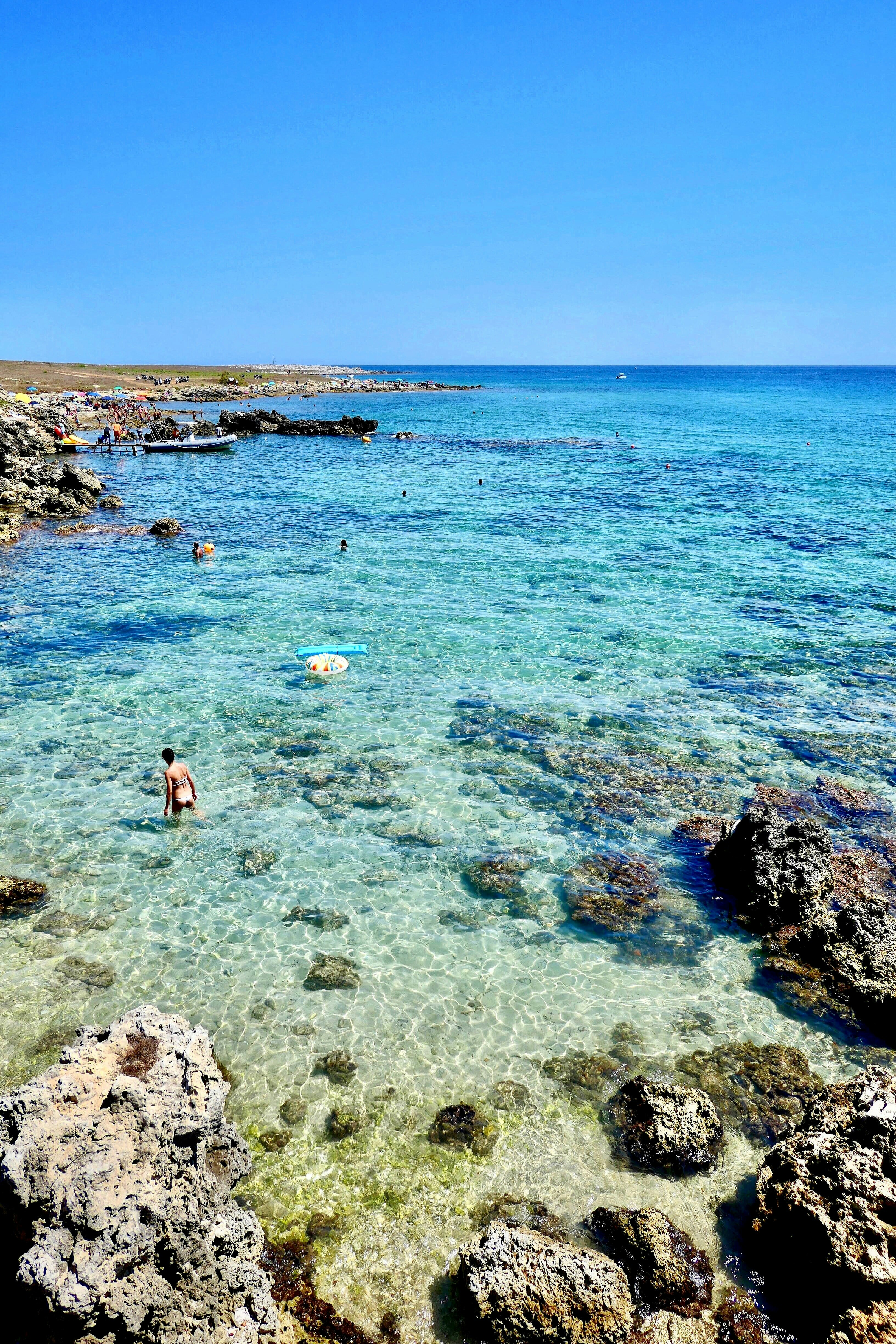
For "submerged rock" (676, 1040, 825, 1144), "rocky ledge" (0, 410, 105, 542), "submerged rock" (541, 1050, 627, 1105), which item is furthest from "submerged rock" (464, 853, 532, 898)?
"rocky ledge" (0, 410, 105, 542)

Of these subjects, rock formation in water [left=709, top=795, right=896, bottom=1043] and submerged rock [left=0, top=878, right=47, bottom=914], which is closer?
rock formation in water [left=709, top=795, right=896, bottom=1043]

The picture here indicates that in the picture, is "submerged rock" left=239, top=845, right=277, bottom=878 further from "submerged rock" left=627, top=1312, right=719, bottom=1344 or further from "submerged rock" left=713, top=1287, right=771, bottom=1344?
"submerged rock" left=713, top=1287, right=771, bottom=1344

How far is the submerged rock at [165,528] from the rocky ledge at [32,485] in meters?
6.11

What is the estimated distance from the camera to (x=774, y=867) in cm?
1149

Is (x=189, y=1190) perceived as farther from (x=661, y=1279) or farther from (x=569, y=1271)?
(x=661, y=1279)

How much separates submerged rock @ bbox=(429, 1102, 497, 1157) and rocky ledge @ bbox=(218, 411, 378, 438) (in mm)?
75016

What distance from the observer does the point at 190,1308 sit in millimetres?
5949

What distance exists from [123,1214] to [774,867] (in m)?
9.47

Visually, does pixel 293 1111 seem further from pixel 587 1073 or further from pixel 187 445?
pixel 187 445

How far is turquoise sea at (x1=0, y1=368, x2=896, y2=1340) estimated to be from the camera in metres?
8.27

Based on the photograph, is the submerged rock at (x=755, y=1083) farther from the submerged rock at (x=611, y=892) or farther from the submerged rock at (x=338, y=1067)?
the submerged rock at (x=338, y=1067)

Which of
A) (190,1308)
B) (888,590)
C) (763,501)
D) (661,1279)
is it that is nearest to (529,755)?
(661,1279)

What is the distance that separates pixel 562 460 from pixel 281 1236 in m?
60.7

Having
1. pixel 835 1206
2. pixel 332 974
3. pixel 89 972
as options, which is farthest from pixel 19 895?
pixel 835 1206
